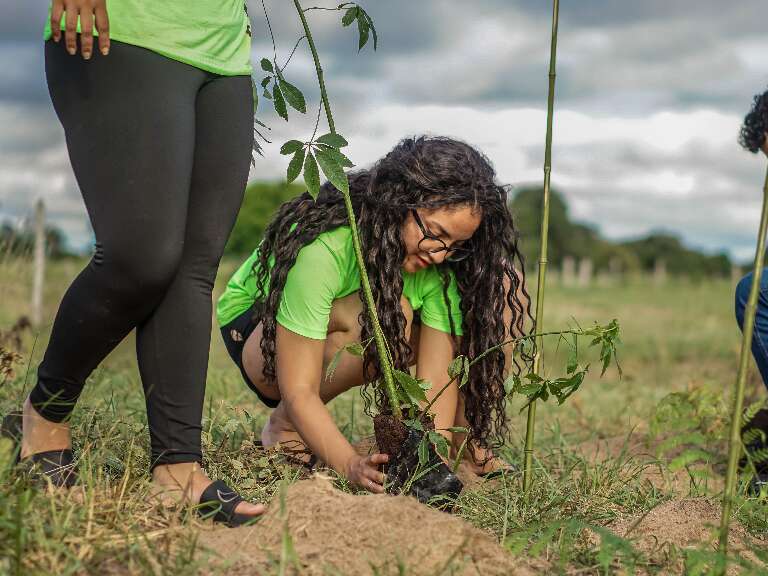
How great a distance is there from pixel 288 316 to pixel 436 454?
23.3 inches

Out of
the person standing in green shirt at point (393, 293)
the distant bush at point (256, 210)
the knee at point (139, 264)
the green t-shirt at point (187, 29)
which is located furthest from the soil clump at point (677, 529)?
the distant bush at point (256, 210)

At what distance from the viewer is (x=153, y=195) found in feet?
5.79

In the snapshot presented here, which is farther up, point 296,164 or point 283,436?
point 296,164

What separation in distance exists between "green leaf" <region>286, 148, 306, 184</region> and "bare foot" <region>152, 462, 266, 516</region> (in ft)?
2.29

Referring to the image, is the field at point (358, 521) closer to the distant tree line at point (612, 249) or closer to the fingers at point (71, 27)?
the fingers at point (71, 27)

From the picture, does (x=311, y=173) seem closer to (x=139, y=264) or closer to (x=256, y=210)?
(x=139, y=264)

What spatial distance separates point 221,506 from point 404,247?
3.24ft

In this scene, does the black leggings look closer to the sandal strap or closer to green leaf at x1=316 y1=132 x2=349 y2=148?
the sandal strap

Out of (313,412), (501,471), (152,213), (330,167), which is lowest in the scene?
(501,471)

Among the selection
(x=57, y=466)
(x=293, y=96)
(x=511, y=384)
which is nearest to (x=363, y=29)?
(x=293, y=96)

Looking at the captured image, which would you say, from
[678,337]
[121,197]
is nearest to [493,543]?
[121,197]

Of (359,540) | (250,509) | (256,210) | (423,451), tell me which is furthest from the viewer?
(256,210)

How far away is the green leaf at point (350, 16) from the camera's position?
82.5 inches

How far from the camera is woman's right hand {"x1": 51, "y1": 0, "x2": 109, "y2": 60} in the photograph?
5.54 ft
